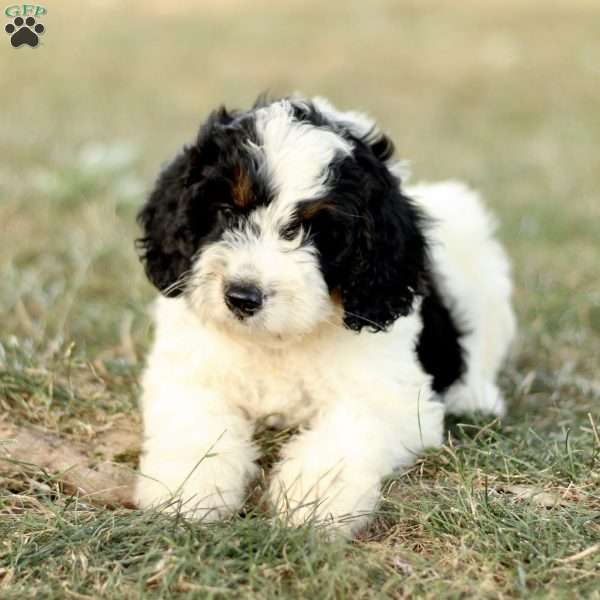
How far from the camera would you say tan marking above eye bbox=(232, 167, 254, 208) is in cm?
394

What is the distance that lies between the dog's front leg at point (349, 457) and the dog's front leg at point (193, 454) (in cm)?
18

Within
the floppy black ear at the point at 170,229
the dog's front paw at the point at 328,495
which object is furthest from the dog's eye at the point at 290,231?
the dog's front paw at the point at 328,495

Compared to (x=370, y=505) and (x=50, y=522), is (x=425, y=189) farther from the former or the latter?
(x=50, y=522)

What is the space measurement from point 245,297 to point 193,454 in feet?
2.33

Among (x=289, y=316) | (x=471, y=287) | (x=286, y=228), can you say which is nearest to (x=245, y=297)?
(x=289, y=316)

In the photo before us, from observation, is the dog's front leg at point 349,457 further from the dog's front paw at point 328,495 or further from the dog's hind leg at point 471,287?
the dog's hind leg at point 471,287

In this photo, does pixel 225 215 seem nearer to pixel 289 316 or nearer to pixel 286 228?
pixel 286 228

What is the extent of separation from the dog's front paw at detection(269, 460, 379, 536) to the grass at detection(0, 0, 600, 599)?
0.10 meters

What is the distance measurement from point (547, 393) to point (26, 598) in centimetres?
347

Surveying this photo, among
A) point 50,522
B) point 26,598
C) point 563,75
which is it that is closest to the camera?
point 26,598

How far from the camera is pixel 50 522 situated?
11.5 ft

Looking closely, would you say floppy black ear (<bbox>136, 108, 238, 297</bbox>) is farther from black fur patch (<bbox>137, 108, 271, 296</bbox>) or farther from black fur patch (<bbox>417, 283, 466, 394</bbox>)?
black fur patch (<bbox>417, 283, 466, 394</bbox>)

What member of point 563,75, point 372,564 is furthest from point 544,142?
point 372,564

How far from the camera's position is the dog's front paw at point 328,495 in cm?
364
